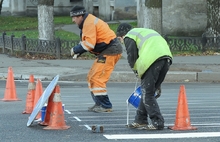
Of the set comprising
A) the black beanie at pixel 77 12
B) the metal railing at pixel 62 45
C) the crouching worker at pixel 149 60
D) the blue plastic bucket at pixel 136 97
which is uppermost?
the black beanie at pixel 77 12

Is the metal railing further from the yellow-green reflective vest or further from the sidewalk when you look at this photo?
the yellow-green reflective vest

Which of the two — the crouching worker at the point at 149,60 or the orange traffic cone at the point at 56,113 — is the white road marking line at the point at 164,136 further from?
the orange traffic cone at the point at 56,113

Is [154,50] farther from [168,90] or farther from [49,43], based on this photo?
[49,43]

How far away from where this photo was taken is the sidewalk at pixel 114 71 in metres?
16.3

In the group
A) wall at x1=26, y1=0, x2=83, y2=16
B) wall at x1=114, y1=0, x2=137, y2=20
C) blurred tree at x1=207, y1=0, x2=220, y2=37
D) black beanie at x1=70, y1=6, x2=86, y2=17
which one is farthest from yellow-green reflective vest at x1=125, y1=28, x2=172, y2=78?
wall at x1=26, y1=0, x2=83, y2=16

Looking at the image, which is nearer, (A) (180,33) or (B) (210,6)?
(B) (210,6)

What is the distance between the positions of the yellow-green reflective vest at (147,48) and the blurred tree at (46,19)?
13.2 meters

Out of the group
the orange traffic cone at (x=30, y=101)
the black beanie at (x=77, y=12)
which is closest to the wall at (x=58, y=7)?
the orange traffic cone at (x=30, y=101)

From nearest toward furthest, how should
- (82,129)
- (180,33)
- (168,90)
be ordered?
1. (82,129)
2. (168,90)
3. (180,33)

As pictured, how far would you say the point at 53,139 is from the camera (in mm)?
7625

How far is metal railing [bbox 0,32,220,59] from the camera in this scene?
20234mm

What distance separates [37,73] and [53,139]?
9.14m

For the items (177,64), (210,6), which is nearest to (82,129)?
(177,64)

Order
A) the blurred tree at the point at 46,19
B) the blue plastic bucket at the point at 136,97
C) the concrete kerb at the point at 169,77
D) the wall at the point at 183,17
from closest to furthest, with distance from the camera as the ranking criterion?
the blue plastic bucket at the point at 136,97 → the concrete kerb at the point at 169,77 → the blurred tree at the point at 46,19 → the wall at the point at 183,17
